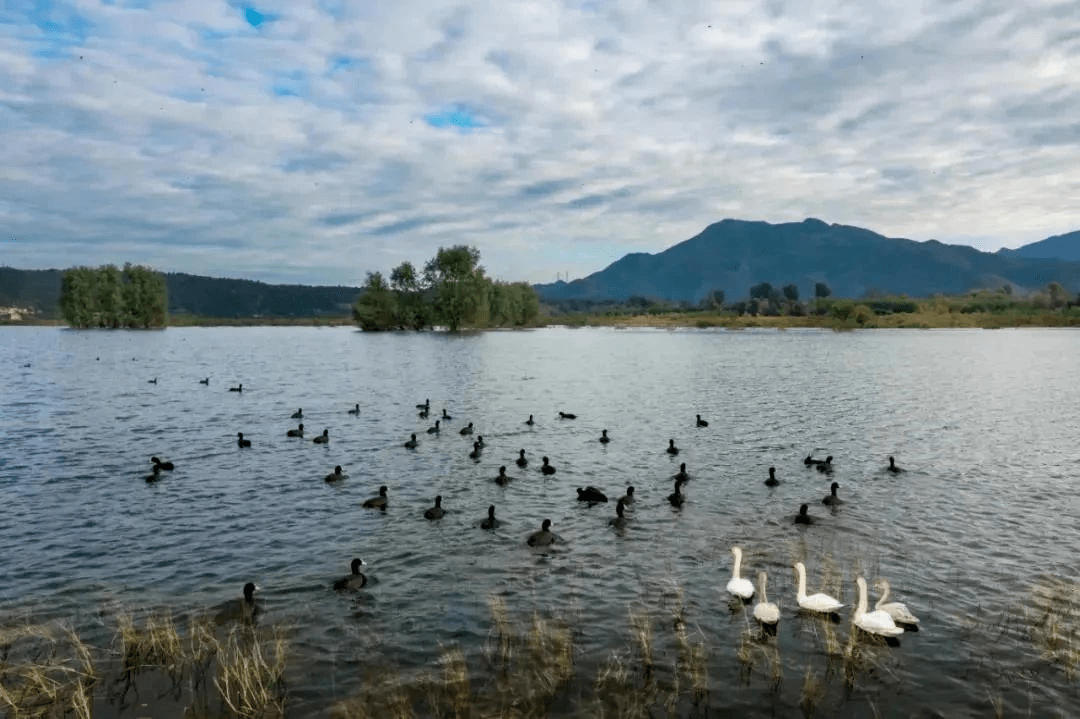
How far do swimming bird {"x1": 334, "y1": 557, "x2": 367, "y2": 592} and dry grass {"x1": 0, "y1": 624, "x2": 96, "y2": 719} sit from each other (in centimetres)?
535

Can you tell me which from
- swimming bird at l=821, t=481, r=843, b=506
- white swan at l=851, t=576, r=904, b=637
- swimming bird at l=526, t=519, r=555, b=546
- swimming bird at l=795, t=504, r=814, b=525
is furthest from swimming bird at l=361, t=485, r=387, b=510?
white swan at l=851, t=576, r=904, b=637

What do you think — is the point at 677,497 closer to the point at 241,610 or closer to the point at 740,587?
the point at 740,587

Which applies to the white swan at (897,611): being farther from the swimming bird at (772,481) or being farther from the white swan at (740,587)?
the swimming bird at (772,481)

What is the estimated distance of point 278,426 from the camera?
44.1m

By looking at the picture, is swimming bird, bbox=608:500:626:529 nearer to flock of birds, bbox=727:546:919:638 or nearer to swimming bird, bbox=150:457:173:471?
flock of birds, bbox=727:546:919:638

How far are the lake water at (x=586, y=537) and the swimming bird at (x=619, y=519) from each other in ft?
1.39

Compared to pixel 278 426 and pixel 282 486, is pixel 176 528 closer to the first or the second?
pixel 282 486

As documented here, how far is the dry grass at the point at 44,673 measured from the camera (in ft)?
38.1

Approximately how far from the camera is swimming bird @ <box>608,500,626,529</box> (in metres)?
22.7

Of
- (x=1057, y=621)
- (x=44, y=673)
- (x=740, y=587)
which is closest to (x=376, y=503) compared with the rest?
(x=44, y=673)

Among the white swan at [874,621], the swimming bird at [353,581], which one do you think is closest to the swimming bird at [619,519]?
the swimming bird at [353,581]

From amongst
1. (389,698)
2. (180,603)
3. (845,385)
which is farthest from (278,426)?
(845,385)

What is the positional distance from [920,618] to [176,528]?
21.4 meters

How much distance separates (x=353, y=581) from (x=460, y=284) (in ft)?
553
